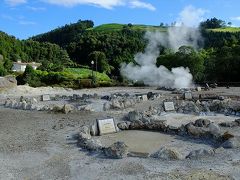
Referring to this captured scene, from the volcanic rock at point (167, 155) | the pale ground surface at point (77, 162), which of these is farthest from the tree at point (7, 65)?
the volcanic rock at point (167, 155)

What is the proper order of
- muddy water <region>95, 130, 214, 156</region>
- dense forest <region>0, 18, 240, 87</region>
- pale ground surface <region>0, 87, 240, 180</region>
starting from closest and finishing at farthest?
1. pale ground surface <region>0, 87, 240, 180</region>
2. muddy water <region>95, 130, 214, 156</region>
3. dense forest <region>0, 18, 240, 87</region>

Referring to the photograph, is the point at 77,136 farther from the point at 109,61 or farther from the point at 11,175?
the point at 109,61

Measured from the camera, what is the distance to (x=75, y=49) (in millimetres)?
87688

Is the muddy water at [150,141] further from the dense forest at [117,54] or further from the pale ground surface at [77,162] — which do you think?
the dense forest at [117,54]

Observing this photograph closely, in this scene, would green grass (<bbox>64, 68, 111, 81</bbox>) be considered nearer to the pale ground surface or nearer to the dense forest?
the dense forest

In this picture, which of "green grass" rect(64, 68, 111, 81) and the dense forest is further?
"green grass" rect(64, 68, 111, 81)

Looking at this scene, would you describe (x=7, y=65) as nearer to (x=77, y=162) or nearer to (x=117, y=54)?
(x=117, y=54)

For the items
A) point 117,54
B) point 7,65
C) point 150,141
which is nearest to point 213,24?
point 117,54

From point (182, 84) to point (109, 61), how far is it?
36401 mm

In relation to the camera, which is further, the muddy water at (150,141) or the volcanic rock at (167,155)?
the muddy water at (150,141)

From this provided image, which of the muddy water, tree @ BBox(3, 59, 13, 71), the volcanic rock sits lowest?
the muddy water

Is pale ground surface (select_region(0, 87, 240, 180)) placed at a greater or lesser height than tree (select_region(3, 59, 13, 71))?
lesser

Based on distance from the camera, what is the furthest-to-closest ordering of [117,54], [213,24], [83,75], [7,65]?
[213,24]
[117,54]
[7,65]
[83,75]

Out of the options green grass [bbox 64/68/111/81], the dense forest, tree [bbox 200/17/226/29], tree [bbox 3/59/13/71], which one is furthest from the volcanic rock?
tree [bbox 200/17/226/29]
